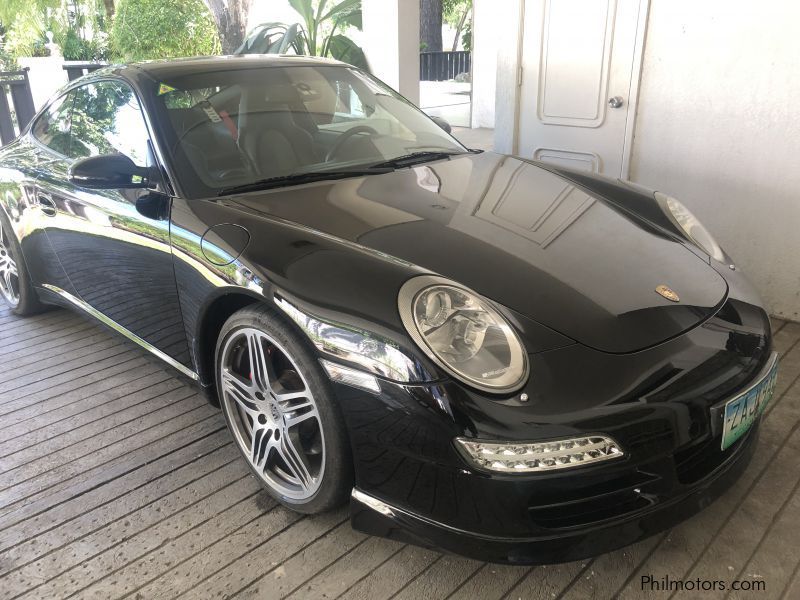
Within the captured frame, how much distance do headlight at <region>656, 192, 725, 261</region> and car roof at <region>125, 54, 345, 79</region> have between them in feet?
5.25

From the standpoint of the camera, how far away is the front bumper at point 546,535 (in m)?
1.57

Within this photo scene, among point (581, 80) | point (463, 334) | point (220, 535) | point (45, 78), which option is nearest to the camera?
point (463, 334)

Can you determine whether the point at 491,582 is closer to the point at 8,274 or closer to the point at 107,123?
the point at 107,123

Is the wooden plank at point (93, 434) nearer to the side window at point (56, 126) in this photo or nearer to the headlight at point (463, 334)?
the side window at point (56, 126)

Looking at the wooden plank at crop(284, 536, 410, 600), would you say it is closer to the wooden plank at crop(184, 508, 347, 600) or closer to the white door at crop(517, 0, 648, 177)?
the wooden plank at crop(184, 508, 347, 600)

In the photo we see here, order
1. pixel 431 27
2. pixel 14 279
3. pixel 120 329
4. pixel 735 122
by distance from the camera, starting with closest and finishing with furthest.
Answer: pixel 120 329 < pixel 735 122 < pixel 14 279 < pixel 431 27

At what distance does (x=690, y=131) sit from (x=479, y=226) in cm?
217

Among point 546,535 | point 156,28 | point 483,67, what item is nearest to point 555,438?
point 546,535

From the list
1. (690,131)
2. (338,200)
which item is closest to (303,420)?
(338,200)

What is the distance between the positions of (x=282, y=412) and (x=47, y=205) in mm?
1698

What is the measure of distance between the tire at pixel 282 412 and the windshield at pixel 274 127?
57cm

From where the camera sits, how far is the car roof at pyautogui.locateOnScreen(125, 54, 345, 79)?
257cm

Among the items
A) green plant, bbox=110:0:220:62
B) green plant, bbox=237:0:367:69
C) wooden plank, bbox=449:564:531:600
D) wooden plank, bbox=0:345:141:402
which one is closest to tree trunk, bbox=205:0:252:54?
green plant, bbox=110:0:220:62

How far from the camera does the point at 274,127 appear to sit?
98.3 inches
